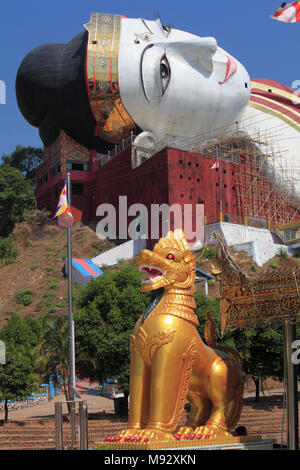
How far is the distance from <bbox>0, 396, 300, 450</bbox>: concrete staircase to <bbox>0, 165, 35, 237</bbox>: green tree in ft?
82.5

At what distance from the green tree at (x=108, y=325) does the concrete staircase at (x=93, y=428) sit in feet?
4.94

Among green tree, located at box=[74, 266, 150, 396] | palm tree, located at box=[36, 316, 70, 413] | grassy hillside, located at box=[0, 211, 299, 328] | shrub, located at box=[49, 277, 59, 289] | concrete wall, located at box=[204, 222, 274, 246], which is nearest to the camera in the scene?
palm tree, located at box=[36, 316, 70, 413]

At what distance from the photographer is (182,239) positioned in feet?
34.4

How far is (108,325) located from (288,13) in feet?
35.3

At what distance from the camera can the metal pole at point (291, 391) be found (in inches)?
387

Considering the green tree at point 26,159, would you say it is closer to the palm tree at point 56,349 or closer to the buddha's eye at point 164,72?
the buddha's eye at point 164,72

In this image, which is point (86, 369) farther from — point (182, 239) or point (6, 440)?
point (182, 239)

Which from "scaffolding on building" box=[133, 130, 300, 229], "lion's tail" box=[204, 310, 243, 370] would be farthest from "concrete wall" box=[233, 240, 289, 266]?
"lion's tail" box=[204, 310, 243, 370]

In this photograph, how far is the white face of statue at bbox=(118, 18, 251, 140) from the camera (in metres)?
37.0

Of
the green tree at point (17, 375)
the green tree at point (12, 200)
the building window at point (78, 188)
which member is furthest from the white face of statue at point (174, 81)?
the green tree at point (17, 375)

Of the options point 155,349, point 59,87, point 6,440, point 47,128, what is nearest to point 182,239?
point 155,349

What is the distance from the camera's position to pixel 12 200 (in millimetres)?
43562

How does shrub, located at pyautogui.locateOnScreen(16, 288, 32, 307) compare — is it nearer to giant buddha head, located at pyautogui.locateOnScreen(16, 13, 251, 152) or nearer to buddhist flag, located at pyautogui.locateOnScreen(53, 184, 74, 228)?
giant buddha head, located at pyautogui.locateOnScreen(16, 13, 251, 152)

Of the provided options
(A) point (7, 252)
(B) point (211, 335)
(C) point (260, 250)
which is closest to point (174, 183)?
(C) point (260, 250)
